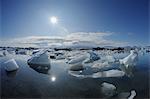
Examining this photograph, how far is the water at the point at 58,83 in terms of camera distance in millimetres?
1648

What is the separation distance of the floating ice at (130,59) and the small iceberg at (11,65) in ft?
3.17

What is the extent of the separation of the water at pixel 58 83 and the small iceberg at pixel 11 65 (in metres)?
0.03

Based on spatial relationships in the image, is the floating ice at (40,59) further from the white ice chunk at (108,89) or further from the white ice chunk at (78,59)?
the white ice chunk at (108,89)

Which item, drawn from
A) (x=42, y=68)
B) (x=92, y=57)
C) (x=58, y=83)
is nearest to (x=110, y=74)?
(x=92, y=57)

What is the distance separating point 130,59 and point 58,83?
71 centimetres

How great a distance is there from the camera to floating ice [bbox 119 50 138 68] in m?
1.74

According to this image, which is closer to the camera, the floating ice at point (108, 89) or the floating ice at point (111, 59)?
the floating ice at point (108, 89)

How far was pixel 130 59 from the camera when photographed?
5.80ft

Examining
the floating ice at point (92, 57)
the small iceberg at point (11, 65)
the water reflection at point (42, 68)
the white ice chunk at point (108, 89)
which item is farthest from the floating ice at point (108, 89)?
the small iceberg at point (11, 65)

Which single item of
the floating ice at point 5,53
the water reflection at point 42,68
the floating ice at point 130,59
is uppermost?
the floating ice at point 5,53

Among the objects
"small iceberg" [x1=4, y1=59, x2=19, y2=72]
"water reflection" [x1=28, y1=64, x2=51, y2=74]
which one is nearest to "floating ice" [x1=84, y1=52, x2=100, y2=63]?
"water reflection" [x1=28, y1=64, x2=51, y2=74]

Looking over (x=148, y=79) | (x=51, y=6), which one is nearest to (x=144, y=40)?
→ (x=148, y=79)

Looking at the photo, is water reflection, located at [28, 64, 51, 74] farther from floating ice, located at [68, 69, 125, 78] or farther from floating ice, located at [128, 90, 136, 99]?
floating ice, located at [128, 90, 136, 99]

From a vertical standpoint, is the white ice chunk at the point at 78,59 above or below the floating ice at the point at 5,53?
below
